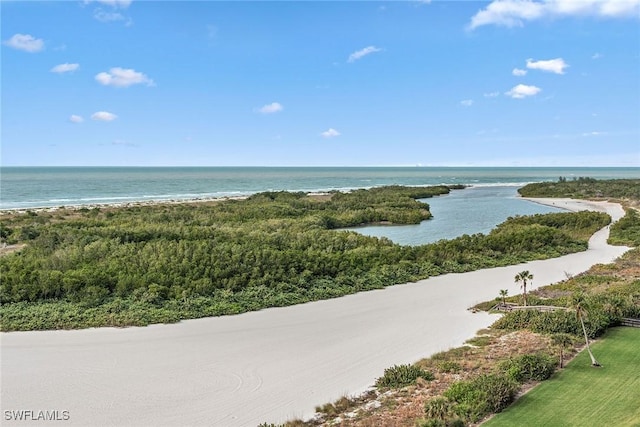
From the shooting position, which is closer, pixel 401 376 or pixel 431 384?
pixel 431 384

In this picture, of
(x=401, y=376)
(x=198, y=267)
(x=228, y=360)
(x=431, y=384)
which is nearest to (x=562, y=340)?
(x=431, y=384)

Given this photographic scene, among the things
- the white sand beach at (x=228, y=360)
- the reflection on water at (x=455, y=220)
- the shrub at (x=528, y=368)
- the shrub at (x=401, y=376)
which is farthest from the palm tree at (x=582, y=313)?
the reflection on water at (x=455, y=220)

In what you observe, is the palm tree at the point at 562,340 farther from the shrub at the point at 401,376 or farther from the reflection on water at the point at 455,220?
the reflection on water at the point at 455,220

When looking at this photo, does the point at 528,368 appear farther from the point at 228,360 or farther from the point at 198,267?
the point at 198,267

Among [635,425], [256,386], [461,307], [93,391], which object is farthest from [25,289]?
[635,425]

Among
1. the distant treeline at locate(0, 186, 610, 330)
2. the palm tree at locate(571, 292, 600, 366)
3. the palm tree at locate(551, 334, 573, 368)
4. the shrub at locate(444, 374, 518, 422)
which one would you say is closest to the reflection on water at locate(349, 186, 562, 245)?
the distant treeline at locate(0, 186, 610, 330)

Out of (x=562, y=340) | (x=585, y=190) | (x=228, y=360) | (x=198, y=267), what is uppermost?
(x=585, y=190)
